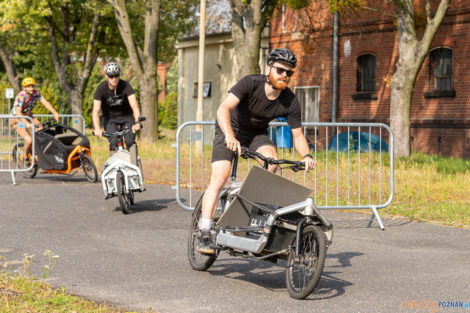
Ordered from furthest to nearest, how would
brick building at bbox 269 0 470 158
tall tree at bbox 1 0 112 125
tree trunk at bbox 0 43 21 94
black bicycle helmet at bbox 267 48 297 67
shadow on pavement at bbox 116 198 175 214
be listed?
tree trunk at bbox 0 43 21 94 < tall tree at bbox 1 0 112 125 < brick building at bbox 269 0 470 158 < shadow on pavement at bbox 116 198 175 214 < black bicycle helmet at bbox 267 48 297 67

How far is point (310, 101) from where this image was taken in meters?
30.2

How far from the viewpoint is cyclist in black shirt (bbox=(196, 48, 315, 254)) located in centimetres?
660

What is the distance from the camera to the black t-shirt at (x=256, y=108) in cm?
670

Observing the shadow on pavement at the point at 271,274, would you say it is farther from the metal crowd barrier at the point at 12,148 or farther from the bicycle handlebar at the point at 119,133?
the metal crowd barrier at the point at 12,148

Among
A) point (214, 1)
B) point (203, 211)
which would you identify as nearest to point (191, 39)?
point (214, 1)

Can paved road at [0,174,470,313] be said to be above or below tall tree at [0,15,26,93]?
below

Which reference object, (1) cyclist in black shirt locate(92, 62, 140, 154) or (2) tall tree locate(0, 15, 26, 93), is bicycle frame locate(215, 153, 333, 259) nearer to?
(1) cyclist in black shirt locate(92, 62, 140, 154)

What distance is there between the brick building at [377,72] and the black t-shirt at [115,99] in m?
11.6

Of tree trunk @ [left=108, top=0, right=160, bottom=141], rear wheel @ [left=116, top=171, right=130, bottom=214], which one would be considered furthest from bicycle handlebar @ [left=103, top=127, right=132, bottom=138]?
tree trunk @ [left=108, top=0, right=160, bottom=141]

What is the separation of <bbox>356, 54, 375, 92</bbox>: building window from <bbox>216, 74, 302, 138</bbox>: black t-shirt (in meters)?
20.9

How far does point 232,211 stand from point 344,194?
18.0ft

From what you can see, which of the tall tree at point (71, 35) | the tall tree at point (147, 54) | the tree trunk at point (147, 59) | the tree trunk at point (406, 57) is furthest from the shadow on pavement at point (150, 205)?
the tall tree at point (71, 35)

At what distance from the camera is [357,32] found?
27.6m

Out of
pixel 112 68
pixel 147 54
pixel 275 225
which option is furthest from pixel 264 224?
pixel 147 54
